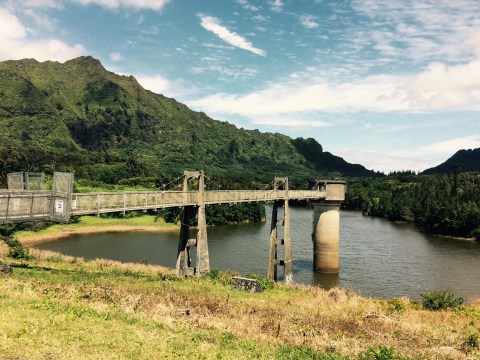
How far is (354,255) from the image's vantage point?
199 feet

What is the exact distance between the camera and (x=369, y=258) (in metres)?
58.5

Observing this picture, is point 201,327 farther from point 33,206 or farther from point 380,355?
point 33,206

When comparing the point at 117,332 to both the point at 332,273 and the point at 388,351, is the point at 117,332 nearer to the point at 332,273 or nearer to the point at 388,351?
the point at 388,351

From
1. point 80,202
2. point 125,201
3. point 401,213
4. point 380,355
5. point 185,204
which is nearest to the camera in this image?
point 380,355

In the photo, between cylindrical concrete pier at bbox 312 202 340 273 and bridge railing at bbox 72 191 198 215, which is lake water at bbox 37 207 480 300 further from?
bridge railing at bbox 72 191 198 215

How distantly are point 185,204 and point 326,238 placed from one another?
2706cm

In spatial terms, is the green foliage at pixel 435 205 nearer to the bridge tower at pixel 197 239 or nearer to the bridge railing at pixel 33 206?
the bridge tower at pixel 197 239

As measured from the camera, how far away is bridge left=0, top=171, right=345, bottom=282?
776 inches

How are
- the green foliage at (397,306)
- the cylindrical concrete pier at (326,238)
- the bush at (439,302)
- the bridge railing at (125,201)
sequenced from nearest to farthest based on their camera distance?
1. the bridge railing at (125,201)
2. the green foliage at (397,306)
3. the bush at (439,302)
4. the cylindrical concrete pier at (326,238)

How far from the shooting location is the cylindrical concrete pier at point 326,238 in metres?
50.2

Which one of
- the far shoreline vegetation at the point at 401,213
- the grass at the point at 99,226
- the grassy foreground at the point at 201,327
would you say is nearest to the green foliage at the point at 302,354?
the grassy foreground at the point at 201,327

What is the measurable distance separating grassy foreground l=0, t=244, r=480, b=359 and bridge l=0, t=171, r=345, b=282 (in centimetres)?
380

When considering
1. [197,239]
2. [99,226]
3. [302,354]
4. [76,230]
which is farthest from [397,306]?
[99,226]

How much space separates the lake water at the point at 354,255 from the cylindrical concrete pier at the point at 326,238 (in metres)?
1.42
